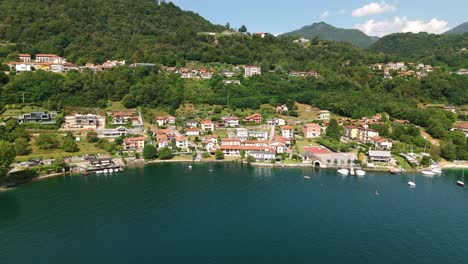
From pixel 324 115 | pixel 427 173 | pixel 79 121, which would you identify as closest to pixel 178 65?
pixel 79 121

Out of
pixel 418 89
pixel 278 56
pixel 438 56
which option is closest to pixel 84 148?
pixel 278 56

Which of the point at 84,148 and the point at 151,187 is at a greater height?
the point at 84,148

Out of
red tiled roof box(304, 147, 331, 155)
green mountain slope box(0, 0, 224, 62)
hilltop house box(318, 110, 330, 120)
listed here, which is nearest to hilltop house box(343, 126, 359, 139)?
red tiled roof box(304, 147, 331, 155)

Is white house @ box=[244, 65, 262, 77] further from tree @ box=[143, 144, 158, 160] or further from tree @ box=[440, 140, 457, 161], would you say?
tree @ box=[440, 140, 457, 161]

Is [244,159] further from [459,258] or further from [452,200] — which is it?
[459,258]

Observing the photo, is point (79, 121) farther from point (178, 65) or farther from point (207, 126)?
point (178, 65)

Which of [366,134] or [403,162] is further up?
[366,134]

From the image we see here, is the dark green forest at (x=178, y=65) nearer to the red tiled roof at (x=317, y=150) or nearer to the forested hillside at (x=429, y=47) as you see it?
the forested hillside at (x=429, y=47)
